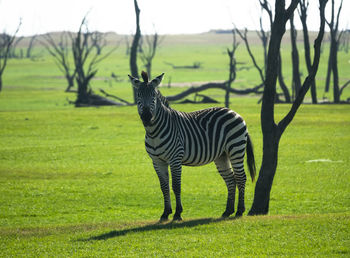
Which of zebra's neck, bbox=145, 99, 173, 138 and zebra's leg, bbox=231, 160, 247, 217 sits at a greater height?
zebra's neck, bbox=145, 99, 173, 138

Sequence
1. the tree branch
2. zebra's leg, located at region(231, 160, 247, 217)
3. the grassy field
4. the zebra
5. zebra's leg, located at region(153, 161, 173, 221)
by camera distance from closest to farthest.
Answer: the grassy field
the zebra
zebra's leg, located at region(153, 161, 173, 221)
zebra's leg, located at region(231, 160, 247, 217)
the tree branch

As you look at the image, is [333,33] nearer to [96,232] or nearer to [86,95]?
[86,95]

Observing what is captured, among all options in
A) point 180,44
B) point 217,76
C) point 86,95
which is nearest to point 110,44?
point 180,44

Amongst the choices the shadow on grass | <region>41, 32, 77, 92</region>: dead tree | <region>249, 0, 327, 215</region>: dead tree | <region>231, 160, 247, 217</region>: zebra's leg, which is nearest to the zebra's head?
the shadow on grass

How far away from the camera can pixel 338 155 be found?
20.6m

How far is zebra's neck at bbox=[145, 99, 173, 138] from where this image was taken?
395 inches

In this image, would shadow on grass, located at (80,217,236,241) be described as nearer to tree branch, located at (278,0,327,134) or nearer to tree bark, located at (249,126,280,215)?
tree bark, located at (249,126,280,215)

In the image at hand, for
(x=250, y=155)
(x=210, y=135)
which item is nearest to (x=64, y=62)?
(x=250, y=155)

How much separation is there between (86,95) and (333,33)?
19735 millimetres

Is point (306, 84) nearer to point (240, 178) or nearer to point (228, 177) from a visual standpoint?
point (240, 178)

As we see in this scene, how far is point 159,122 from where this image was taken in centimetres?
1009

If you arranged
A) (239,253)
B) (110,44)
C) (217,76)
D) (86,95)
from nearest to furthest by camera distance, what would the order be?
(239,253)
(86,95)
(217,76)
(110,44)

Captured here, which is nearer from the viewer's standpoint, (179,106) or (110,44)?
(179,106)

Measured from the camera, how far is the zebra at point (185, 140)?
384 inches
